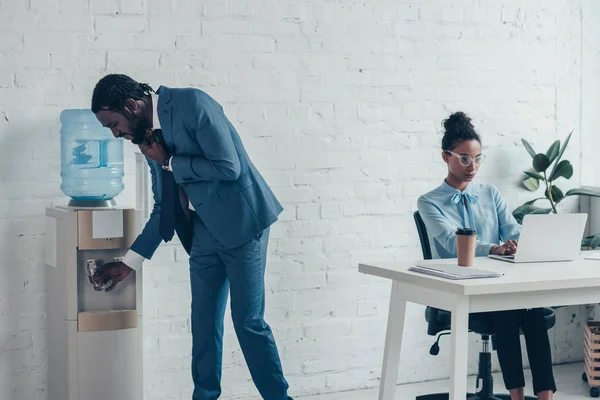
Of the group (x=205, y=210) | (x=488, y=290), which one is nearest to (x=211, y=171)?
(x=205, y=210)

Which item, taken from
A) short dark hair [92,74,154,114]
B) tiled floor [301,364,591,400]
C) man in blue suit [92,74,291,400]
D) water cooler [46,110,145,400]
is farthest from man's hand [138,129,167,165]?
tiled floor [301,364,591,400]

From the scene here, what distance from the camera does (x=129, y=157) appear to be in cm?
364

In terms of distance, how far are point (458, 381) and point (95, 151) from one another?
1725 millimetres

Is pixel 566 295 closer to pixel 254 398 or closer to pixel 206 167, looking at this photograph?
pixel 206 167

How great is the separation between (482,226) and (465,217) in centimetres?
11

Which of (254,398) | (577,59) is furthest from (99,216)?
(577,59)

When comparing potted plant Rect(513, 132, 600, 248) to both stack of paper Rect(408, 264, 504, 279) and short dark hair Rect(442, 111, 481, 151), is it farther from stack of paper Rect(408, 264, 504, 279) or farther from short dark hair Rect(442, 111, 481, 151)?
stack of paper Rect(408, 264, 504, 279)

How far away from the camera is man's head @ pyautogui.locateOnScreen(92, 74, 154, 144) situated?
301 centimetres

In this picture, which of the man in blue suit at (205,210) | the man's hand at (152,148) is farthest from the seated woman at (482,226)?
the man's hand at (152,148)

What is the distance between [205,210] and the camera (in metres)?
3.12

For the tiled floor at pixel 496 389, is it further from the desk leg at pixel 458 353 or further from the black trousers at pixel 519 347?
the desk leg at pixel 458 353

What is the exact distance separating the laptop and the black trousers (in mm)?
262

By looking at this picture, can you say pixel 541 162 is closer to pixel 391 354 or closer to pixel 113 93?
pixel 391 354

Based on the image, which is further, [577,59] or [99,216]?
[577,59]
